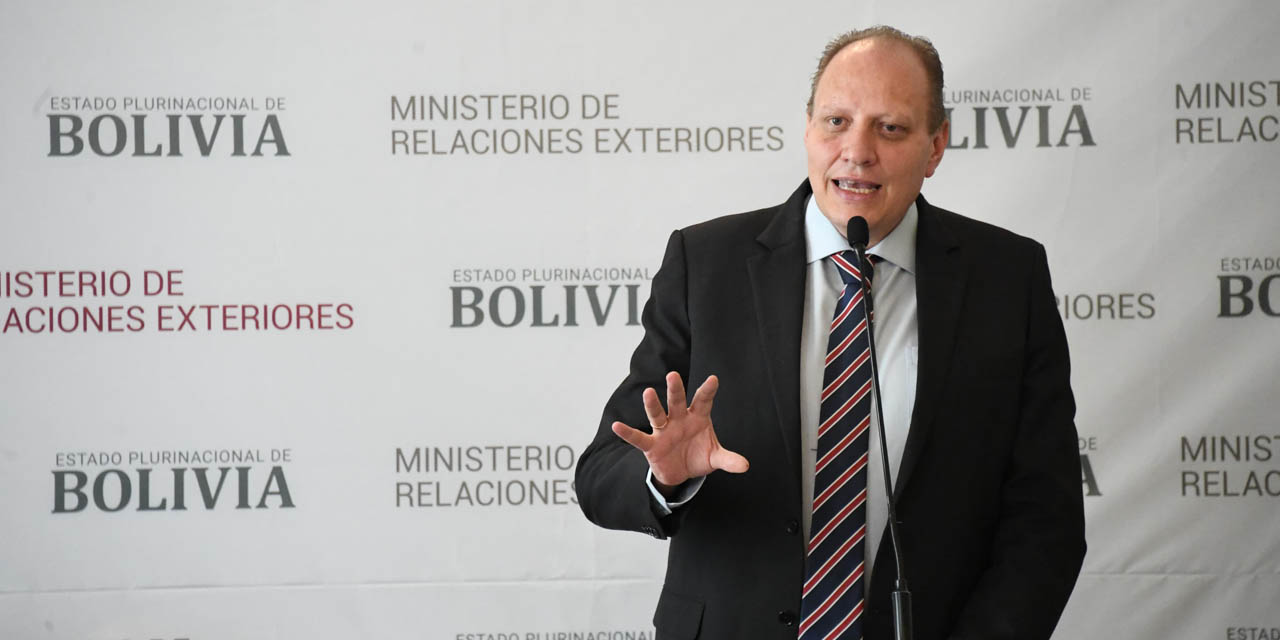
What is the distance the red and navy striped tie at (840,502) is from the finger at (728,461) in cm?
19

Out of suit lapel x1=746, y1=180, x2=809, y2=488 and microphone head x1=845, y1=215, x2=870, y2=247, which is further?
suit lapel x1=746, y1=180, x2=809, y2=488

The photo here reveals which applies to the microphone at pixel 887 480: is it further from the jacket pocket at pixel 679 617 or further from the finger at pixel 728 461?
the jacket pocket at pixel 679 617

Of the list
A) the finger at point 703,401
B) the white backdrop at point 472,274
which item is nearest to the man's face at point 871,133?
the finger at point 703,401

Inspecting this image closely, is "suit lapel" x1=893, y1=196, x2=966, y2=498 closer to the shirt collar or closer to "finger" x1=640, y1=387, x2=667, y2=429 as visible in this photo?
the shirt collar

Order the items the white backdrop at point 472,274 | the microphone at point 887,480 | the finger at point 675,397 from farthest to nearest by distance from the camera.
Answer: the white backdrop at point 472,274 → the finger at point 675,397 → the microphone at point 887,480

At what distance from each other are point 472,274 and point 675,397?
142 cm

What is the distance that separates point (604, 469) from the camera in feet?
5.05

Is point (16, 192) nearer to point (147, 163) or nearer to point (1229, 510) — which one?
point (147, 163)

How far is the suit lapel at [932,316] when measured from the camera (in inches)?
57.4

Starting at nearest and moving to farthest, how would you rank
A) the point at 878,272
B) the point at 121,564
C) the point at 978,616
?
the point at 978,616 → the point at 878,272 → the point at 121,564

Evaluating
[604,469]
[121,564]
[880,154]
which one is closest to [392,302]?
[121,564]

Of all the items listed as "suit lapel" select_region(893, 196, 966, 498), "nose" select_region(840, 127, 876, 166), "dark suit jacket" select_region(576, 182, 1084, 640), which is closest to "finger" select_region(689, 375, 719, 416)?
"dark suit jacket" select_region(576, 182, 1084, 640)

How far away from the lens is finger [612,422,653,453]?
133 cm

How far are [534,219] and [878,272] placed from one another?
1.25 m
